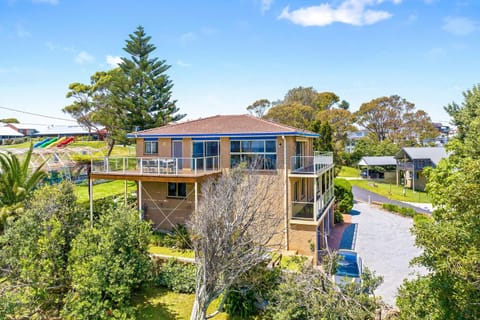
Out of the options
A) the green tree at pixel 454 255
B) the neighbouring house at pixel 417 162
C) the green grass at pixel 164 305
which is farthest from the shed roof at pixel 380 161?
the green grass at pixel 164 305

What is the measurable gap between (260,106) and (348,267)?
176 feet

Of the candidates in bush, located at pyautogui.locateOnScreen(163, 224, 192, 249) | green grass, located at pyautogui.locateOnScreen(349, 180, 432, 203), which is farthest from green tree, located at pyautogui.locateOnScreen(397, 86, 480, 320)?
green grass, located at pyautogui.locateOnScreen(349, 180, 432, 203)

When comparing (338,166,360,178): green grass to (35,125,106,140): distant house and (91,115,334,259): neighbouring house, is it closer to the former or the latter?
(91,115,334,259): neighbouring house

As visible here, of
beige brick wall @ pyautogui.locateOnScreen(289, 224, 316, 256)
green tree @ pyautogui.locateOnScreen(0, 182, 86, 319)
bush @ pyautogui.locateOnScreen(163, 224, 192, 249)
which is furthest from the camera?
bush @ pyautogui.locateOnScreen(163, 224, 192, 249)

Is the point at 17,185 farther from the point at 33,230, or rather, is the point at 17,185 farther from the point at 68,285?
the point at 68,285

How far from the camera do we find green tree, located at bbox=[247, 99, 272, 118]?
64.6 meters

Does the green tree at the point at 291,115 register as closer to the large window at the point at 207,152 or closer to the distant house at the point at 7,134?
the large window at the point at 207,152

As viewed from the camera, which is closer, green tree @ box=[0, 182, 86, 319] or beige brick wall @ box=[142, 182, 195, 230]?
green tree @ box=[0, 182, 86, 319]

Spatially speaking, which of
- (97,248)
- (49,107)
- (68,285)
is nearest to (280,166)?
(97,248)

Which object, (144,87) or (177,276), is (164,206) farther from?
(144,87)

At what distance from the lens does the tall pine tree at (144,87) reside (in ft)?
109

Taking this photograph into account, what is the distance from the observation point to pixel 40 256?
11781 millimetres

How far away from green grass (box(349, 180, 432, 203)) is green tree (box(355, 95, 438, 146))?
1857cm

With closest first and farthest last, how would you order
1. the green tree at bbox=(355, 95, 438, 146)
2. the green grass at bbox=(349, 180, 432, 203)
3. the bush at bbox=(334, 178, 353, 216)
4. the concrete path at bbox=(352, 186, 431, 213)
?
the bush at bbox=(334, 178, 353, 216) → the concrete path at bbox=(352, 186, 431, 213) → the green grass at bbox=(349, 180, 432, 203) → the green tree at bbox=(355, 95, 438, 146)
